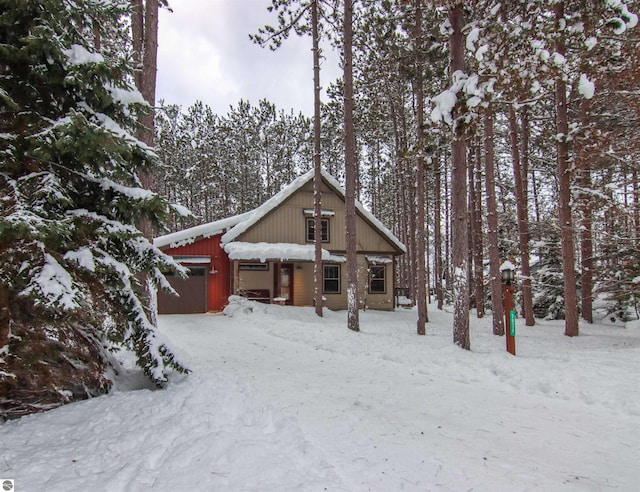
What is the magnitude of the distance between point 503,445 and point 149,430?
10.8 ft

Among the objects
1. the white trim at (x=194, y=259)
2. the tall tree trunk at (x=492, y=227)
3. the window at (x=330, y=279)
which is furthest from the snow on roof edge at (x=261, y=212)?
the tall tree trunk at (x=492, y=227)

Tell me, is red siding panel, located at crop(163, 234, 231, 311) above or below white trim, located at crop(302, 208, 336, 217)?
below

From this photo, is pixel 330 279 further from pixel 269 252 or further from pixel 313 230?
pixel 269 252

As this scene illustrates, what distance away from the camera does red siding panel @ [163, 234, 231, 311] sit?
17.0 meters

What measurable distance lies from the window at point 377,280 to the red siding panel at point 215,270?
7634mm

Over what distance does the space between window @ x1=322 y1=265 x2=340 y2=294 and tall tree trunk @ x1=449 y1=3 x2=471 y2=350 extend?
10922mm

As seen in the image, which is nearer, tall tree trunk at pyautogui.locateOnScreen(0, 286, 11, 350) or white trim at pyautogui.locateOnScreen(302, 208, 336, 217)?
tall tree trunk at pyautogui.locateOnScreen(0, 286, 11, 350)

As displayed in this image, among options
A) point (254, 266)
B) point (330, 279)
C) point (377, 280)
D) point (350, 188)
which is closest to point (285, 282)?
point (254, 266)

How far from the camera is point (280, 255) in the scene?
16547 mm

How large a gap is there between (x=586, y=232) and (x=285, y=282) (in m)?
12.6

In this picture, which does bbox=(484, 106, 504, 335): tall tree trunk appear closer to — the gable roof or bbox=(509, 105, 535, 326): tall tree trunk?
bbox=(509, 105, 535, 326): tall tree trunk

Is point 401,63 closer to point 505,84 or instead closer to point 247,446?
point 505,84

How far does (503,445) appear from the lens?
328 cm

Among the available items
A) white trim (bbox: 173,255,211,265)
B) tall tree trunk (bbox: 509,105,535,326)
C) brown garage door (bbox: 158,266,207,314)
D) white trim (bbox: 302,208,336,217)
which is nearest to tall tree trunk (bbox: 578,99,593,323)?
tall tree trunk (bbox: 509,105,535,326)
